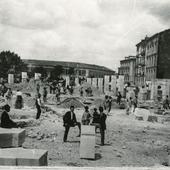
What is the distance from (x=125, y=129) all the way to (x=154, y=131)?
53.7 inches

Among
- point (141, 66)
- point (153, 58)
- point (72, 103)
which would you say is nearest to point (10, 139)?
point (72, 103)

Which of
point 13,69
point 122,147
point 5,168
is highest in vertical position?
point 13,69

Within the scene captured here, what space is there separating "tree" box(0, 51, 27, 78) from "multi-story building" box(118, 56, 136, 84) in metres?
29.6

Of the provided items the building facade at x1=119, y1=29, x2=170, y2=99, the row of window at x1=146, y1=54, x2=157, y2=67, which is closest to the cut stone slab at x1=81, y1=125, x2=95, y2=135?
the building facade at x1=119, y1=29, x2=170, y2=99

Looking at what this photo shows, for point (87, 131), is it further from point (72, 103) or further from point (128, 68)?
point (128, 68)

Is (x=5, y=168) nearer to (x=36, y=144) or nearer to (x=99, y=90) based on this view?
(x=36, y=144)

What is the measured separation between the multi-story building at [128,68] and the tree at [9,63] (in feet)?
97.2

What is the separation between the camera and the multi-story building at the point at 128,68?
9025 cm

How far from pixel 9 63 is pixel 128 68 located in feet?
114

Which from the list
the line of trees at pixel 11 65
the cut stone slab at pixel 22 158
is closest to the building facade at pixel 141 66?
the line of trees at pixel 11 65

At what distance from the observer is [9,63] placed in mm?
83250

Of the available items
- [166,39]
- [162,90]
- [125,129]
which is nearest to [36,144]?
[125,129]

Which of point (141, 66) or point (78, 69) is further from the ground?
point (78, 69)

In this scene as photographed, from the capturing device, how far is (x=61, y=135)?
39.7 feet
